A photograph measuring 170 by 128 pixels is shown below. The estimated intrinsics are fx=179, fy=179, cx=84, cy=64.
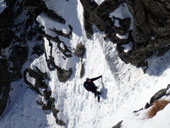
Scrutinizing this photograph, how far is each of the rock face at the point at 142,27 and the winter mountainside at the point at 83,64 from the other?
0.16ft

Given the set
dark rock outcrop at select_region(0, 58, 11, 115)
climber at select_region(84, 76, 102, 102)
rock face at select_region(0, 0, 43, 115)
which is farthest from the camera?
rock face at select_region(0, 0, 43, 115)

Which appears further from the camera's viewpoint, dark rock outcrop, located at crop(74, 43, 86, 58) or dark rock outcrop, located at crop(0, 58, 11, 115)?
dark rock outcrop, located at crop(0, 58, 11, 115)

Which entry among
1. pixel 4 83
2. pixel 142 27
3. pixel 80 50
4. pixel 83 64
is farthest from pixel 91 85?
pixel 4 83

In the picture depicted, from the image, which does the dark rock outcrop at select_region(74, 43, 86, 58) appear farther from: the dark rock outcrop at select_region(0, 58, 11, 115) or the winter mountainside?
the dark rock outcrop at select_region(0, 58, 11, 115)

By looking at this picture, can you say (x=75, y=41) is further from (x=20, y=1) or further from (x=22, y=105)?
(x=20, y=1)

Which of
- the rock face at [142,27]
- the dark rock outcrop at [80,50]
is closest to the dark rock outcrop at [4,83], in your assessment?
the dark rock outcrop at [80,50]

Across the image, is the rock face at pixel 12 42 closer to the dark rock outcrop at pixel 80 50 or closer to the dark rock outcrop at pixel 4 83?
the dark rock outcrop at pixel 4 83

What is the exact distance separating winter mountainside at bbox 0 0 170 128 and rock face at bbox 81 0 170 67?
5 cm

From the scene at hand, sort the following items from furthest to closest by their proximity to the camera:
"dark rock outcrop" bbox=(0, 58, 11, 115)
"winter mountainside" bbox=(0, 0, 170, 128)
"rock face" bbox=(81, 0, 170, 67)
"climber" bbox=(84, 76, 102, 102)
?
"dark rock outcrop" bbox=(0, 58, 11, 115) < "climber" bbox=(84, 76, 102, 102) < "winter mountainside" bbox=(0, 0, 170, 128) < "rock face" bbox=(81, 0, 170, 67)

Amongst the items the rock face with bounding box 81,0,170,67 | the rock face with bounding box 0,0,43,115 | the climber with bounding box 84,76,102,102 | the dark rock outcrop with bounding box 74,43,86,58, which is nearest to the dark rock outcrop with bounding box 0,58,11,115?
the rock face with bounding box 0,0,43,115

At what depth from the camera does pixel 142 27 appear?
948cm

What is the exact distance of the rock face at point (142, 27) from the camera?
29.0 ft

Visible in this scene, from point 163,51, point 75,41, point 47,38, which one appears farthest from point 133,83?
point 47,38

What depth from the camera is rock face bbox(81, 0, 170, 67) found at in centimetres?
884
